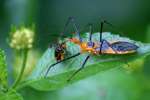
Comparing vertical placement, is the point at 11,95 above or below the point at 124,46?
below

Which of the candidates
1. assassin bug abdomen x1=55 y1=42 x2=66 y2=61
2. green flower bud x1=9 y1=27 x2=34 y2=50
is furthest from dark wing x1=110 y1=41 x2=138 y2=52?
green flower bud x1=9 y1=27 x2=34 y2=50

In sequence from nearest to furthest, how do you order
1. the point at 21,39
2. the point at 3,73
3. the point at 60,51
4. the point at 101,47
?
the point at 3,73 < the point at 101,47 < the point at 60,51 < the point at 21,39

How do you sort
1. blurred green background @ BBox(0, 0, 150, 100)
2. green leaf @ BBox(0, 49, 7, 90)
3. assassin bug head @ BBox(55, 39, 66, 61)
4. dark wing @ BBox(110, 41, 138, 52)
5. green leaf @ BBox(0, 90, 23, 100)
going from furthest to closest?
blurred green background @ BBox(0, 0, 150, 100)
assassin bug head @ BBox(55, 39, 66, 61)
dark wing @ BBox(110, 41, 138, 52)
green leaf @ BBox(0, 49, 7, 90)
green leaf @ BBox(0, 90, 23, 100)

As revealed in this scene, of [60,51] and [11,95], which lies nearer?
[11,95]

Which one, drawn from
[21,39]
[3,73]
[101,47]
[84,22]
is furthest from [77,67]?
[84,22]

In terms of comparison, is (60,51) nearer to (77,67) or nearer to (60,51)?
Answer: (60,51)

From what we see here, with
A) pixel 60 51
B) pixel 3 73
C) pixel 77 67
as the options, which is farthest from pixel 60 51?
pixel 3 73

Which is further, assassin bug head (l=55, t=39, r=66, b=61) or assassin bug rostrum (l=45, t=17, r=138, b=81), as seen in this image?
assassin bug head (l=55, t=39, r=66, b=61)

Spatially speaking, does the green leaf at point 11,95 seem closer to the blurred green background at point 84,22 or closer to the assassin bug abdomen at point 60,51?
the assassin bug abdomen at point 60,51

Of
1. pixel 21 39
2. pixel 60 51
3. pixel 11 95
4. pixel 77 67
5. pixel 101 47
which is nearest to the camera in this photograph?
pixel 11 95

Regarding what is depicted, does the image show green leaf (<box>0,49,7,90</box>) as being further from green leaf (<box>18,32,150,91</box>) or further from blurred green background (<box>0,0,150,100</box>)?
blurred green background (<box>0,0,150,100</box>)
